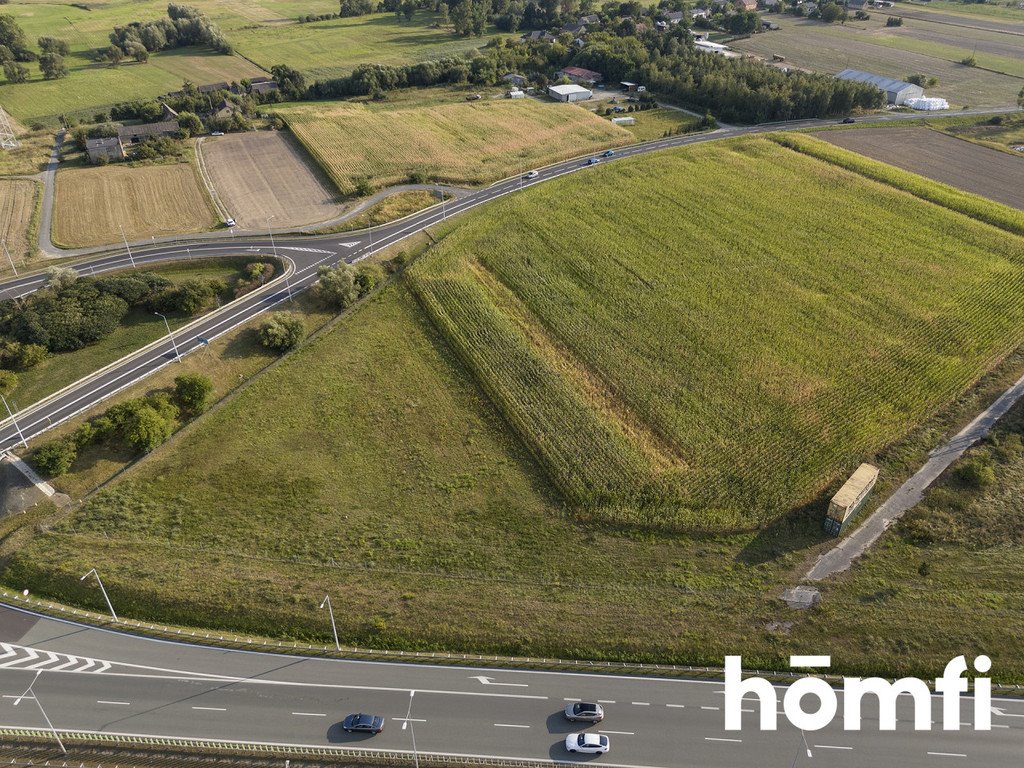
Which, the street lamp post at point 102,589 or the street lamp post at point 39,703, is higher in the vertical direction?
the street lamp post at point 102,589

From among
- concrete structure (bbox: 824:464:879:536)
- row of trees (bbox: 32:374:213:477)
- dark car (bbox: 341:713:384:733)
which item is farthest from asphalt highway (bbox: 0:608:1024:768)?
row of trees (bbox: 32:374:213:477)

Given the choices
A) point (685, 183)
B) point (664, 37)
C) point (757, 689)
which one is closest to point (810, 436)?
point (757, 689)

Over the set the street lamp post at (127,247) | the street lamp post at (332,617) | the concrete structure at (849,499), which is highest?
the street lamp post at (127,247)

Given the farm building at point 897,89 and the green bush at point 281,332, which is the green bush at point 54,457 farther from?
the farm building at point 897,89

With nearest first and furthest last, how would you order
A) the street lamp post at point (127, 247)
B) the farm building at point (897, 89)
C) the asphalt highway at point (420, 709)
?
the asphalt highway at point (420, 709) → the street lamp post at point (127, 247) → the farm building at point (897, 89)

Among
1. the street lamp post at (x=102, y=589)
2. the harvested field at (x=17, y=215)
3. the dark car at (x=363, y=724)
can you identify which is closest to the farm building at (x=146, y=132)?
the harvested field at (x=17, y=215)

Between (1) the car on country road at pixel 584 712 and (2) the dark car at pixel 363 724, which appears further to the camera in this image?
(1) the car on country road at pixel 584 712

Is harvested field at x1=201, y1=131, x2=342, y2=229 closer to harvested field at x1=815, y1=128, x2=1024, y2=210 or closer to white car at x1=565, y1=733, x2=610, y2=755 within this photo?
white car at x1=565, y1=733, x2=610, y2=755

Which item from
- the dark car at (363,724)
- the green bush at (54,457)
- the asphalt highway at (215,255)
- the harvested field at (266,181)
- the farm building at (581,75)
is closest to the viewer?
the dark car at (363,724)
